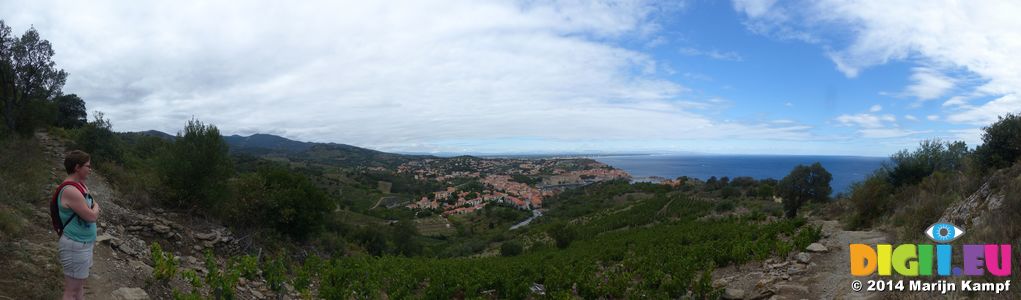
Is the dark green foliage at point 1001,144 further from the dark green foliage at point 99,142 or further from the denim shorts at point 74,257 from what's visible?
the dark green foliage at point 99,142

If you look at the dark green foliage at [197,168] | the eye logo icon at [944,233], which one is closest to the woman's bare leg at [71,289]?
the dark green foliage at [197,168]

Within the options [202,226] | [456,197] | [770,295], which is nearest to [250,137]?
[456,197]

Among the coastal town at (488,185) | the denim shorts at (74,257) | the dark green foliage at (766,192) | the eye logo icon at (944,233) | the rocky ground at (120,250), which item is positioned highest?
the denim shorts at (74,257)

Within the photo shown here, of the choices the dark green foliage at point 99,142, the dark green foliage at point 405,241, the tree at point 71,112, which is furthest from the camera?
the dark green foliage at point 405,241

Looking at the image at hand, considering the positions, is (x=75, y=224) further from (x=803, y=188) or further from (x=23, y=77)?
(x=803, y=188)

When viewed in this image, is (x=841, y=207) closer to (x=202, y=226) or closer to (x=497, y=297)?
(x=497, y=297)

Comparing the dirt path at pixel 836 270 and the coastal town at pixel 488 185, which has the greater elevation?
the dirt path at pixel 836 270

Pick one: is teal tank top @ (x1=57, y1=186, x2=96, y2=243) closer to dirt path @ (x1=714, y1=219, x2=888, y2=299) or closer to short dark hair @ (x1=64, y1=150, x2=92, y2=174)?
short dark hair @ (x1=64, y1=150, x2=92, y2=174)
